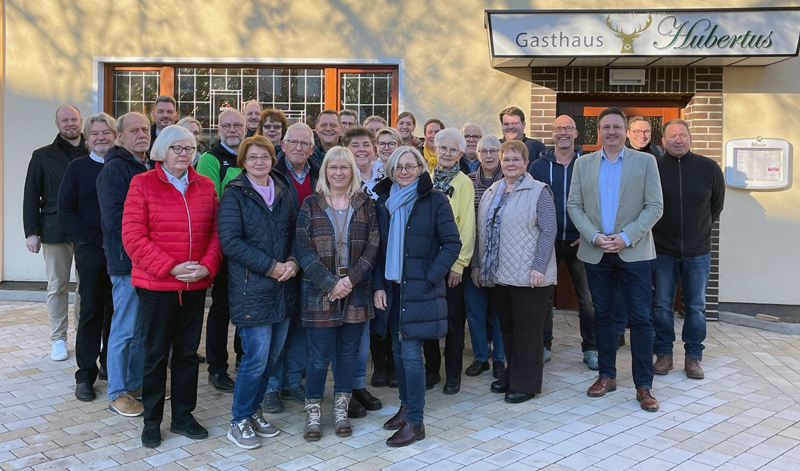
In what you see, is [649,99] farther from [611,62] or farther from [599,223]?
[599,223]

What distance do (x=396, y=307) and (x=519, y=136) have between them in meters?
2.42

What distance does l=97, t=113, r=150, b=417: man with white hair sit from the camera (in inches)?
172

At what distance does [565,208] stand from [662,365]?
4.88 feet

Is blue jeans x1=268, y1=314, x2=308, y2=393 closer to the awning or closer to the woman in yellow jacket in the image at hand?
the woman in yellow jacket

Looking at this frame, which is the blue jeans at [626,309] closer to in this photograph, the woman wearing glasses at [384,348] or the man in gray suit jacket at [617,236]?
the man in gray suit jacket at [617,236]

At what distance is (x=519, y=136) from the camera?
6.18 metres

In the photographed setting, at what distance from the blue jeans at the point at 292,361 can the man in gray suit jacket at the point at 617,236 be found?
6.84ft

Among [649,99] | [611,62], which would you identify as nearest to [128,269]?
[611,62]

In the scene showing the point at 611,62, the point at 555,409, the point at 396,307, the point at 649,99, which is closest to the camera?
the point at 396,307

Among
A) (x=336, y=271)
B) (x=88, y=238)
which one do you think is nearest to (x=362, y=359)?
(x=336, y=271)

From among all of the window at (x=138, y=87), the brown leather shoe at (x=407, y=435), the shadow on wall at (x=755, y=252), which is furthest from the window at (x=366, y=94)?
the brown leather shoe at (x=407, y=435)

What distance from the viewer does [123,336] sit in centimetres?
462

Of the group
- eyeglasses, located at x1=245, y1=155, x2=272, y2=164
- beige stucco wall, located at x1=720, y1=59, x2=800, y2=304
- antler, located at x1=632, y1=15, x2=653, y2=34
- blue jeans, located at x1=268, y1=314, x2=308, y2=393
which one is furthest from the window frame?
eyeglasses, located at x1=245, y1=155, x2=272, y2=164

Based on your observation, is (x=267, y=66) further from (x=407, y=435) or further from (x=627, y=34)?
(x=407, y=435)
